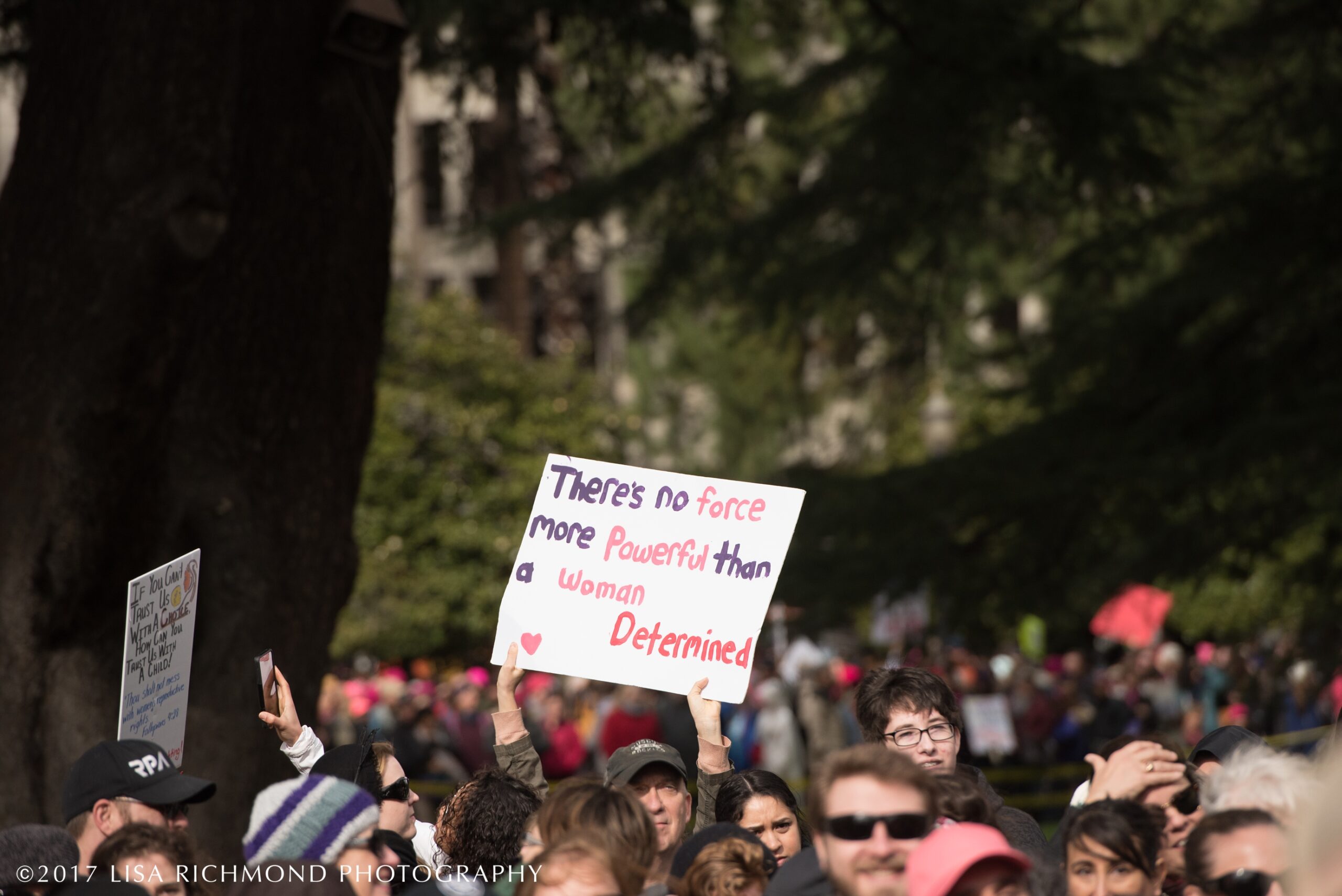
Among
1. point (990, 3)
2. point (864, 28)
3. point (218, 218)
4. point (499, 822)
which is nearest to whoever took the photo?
point (499, 822)

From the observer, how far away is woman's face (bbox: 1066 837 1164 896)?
4.12 metres

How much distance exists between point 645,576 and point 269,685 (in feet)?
4.84

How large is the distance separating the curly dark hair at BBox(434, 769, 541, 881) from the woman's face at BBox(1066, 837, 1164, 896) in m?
1.66

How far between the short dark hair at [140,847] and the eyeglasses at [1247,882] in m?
2.62

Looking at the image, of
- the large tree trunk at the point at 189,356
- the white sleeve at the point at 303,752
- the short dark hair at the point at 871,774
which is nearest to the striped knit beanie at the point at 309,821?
the short dark hair at the point at 871,774

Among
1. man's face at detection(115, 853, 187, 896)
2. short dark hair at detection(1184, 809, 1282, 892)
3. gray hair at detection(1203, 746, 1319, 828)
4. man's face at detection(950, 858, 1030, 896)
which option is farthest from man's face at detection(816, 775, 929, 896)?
man's face at detection(115, 853, 187, 896)

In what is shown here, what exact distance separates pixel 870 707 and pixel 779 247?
920 cm

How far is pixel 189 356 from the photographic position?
7.34m

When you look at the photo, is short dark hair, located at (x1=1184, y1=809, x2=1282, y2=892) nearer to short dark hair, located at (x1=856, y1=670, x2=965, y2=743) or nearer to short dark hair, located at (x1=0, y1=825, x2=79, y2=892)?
short dark hair, located at (x1=856, y1=670, x2=965, y2=743)

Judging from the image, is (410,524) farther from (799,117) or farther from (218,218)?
(218,218)

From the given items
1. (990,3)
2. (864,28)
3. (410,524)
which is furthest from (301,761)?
(410,524)

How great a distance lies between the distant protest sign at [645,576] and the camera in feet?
18.6

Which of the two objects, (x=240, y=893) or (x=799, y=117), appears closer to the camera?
(x=240, y=893)

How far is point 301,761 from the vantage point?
6.30 m
